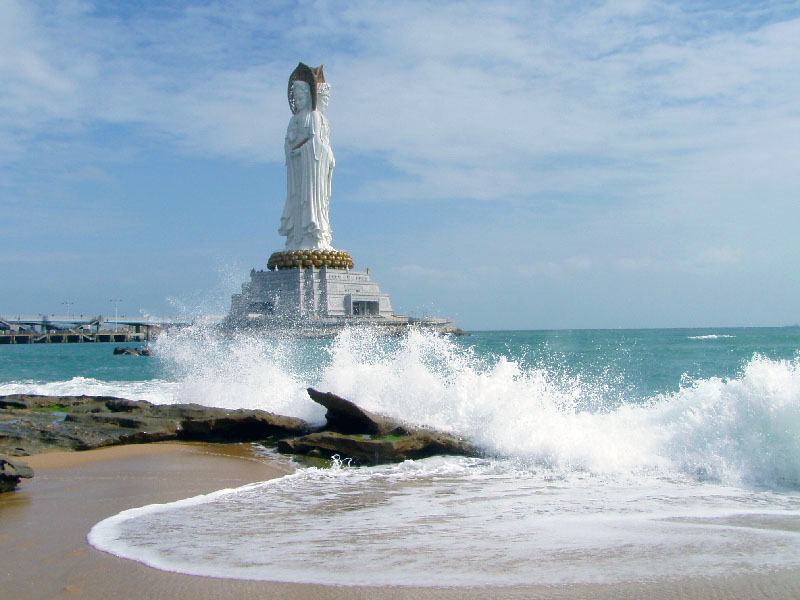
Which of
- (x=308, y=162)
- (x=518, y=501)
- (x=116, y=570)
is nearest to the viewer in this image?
(x=116, y=570)

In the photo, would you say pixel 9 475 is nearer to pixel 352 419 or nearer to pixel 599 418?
pixel 352 419

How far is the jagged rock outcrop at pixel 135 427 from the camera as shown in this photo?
9680 mm

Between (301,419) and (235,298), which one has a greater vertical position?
(235,298)

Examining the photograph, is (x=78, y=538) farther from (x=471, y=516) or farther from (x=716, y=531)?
(x=716, y=531)

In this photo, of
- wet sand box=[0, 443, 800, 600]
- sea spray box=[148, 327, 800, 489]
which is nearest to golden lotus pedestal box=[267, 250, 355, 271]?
sea spray box=[148, 327, 800, 489]

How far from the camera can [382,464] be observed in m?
8.99

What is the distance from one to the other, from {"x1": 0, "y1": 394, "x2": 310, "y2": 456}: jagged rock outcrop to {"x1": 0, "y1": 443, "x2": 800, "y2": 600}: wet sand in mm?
1729

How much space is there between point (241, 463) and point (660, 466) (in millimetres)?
4752

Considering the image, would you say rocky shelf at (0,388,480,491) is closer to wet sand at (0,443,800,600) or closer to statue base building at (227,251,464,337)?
wet sand at (0,443,800,600)

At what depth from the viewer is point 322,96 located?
57188 millimetres

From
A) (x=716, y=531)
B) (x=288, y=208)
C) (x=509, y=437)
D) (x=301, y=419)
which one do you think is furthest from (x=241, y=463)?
(x=288, y=208)

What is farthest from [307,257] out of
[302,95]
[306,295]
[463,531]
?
[463,531]

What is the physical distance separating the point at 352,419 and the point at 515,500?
3.52m

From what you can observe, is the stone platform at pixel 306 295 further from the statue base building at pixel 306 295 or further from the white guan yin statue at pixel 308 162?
the white guan yin statue at pixel 308 162
